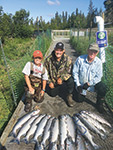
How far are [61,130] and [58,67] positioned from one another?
5.14 ft

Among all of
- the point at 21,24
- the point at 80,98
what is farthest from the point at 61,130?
the point at 21,24

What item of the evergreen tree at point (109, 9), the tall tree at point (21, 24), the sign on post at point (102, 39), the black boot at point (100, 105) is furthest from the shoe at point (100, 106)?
the evergreen tree at point (109, 9)

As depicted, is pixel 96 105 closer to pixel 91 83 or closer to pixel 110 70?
pixel 91 83

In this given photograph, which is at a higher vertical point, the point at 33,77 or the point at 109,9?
the point at 109,9

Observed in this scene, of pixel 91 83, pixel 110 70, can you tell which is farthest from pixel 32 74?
pixel 110 70

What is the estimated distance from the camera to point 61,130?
7.43ft

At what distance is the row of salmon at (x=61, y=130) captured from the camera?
6.73 ft

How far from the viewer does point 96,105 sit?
3029 millimetres

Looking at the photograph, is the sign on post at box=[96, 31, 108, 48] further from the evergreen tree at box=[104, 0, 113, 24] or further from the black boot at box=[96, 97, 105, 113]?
the evergreen tree at box=[104, 0, 113, 24]

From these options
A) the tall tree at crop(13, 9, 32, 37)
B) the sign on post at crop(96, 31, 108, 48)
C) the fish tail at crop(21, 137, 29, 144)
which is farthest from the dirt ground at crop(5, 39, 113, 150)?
the tall tree at crop(13, 9, 32, 37)

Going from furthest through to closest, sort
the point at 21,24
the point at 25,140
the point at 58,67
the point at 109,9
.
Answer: the point at 109,9 < the point at 21,24 < the point at 58,67 < the point at 25,140

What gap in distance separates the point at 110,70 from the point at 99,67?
28.1 inches

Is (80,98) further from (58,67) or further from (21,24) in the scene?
(21,24)

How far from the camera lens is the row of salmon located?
205 cm
